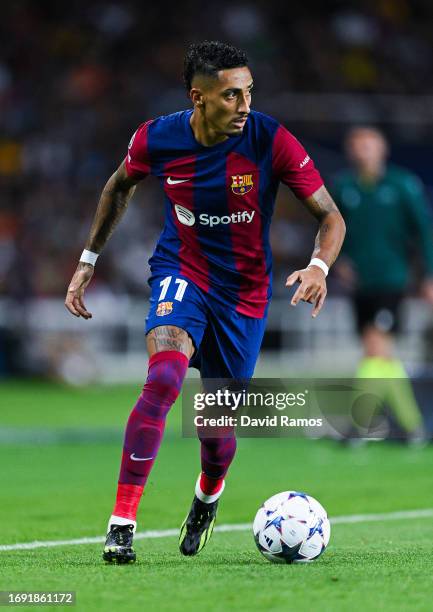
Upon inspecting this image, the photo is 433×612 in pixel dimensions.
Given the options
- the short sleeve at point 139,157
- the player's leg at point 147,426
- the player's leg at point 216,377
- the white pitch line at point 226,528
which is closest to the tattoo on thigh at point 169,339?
the player's leg at point 147,426

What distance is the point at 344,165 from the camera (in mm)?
18562

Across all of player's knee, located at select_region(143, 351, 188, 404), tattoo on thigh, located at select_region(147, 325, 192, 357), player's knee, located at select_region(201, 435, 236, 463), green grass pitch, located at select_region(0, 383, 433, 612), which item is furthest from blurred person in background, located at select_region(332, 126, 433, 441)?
player's knee, located at select_region(143, 351, 188, 404)

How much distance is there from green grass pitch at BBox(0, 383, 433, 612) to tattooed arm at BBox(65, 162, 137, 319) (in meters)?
1.27

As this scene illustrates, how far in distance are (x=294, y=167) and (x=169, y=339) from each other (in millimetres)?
979

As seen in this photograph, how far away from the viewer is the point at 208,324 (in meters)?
5.78

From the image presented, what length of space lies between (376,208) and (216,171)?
567 centimetres

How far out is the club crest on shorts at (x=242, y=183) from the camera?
5.68 metres

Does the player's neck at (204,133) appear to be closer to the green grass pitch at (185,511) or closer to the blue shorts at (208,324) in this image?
the blue shorts at (208,324)

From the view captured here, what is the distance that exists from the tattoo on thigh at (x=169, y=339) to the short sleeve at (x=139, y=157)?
2.67ft

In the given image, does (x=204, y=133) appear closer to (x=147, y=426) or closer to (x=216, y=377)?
(x=216, y=377)

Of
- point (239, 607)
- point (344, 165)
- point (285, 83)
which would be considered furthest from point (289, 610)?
point (285, 83)

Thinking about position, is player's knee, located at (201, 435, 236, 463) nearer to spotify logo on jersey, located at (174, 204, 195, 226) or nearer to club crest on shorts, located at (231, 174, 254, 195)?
spotify logo on jersey, located at (174, 204, 195, 226)

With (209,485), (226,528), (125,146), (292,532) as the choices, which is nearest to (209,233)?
(209,485)

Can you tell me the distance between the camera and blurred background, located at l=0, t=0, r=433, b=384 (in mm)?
18703
